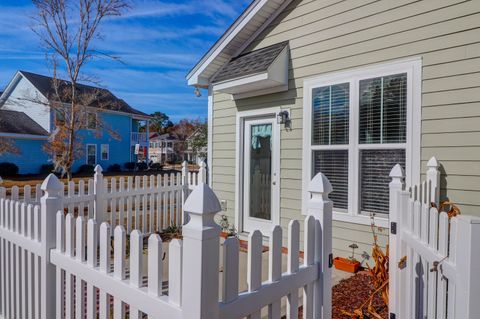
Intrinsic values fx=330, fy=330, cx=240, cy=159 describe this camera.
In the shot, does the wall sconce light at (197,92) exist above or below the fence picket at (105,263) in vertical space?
above

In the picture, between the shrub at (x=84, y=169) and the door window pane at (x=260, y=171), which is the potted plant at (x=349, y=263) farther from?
the shrub at (x=84, y=169)

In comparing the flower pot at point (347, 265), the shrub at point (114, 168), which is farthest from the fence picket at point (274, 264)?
the shrub at point (114, 168)

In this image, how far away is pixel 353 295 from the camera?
358 centimetres

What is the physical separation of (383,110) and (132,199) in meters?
4.52

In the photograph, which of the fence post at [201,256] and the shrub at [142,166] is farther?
the shrub at [142,166]

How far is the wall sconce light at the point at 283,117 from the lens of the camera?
5484 mm

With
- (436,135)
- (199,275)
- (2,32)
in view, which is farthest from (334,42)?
(2,32)

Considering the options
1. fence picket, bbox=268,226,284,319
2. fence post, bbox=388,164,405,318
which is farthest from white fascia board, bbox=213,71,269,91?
fence picket, bbox=268,226,284,319

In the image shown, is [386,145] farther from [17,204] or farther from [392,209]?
[17,204]

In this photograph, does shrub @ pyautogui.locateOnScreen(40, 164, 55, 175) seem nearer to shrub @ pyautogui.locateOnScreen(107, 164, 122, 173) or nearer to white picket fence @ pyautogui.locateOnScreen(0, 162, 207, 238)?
shrub @ pyautogui.locateOnScreen(107, 164, 122, 173)

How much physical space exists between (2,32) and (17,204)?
560 inches

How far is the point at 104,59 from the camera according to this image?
10.2 meters

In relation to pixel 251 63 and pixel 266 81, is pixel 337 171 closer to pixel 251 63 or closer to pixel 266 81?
pixel 266 81

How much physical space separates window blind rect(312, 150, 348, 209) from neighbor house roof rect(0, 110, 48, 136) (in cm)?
2090
